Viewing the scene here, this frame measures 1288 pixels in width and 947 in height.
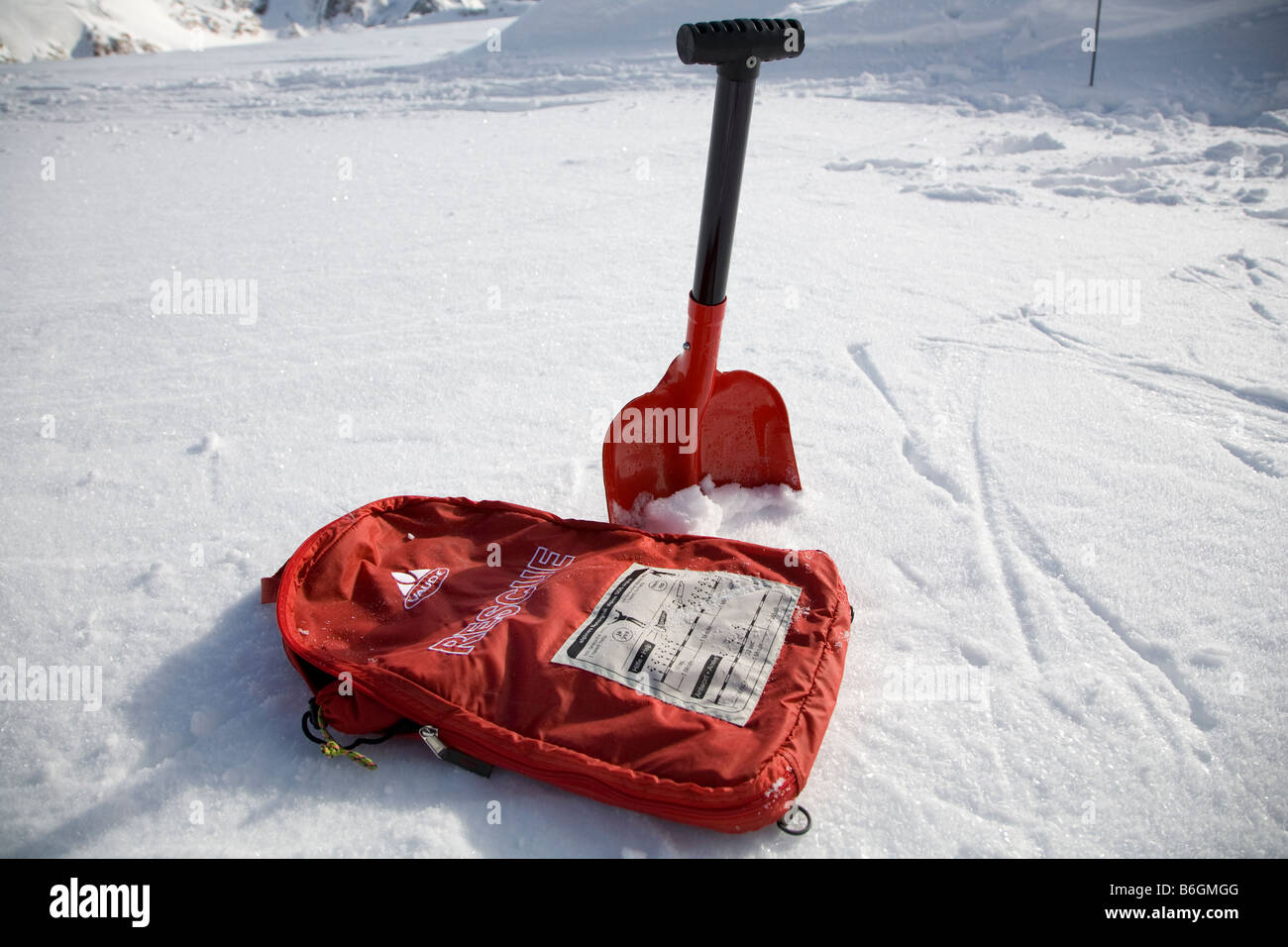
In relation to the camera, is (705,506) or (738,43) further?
(705,506)

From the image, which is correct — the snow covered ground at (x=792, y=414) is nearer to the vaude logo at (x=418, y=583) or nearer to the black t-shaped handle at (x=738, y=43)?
the vaude logo at (x=418, y=583)

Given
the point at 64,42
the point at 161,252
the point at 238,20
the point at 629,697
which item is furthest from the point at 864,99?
the point at 238,20

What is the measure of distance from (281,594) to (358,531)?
21 centimetres

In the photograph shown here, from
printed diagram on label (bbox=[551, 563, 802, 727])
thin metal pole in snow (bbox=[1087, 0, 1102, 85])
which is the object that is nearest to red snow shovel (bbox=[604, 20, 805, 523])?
printed diagram on label (bbox=[551, 563, 802, 727])

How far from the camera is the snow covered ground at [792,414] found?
1.24 meters

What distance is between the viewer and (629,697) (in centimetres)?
125

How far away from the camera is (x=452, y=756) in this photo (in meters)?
1.25

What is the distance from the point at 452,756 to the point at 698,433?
916 millimetres
